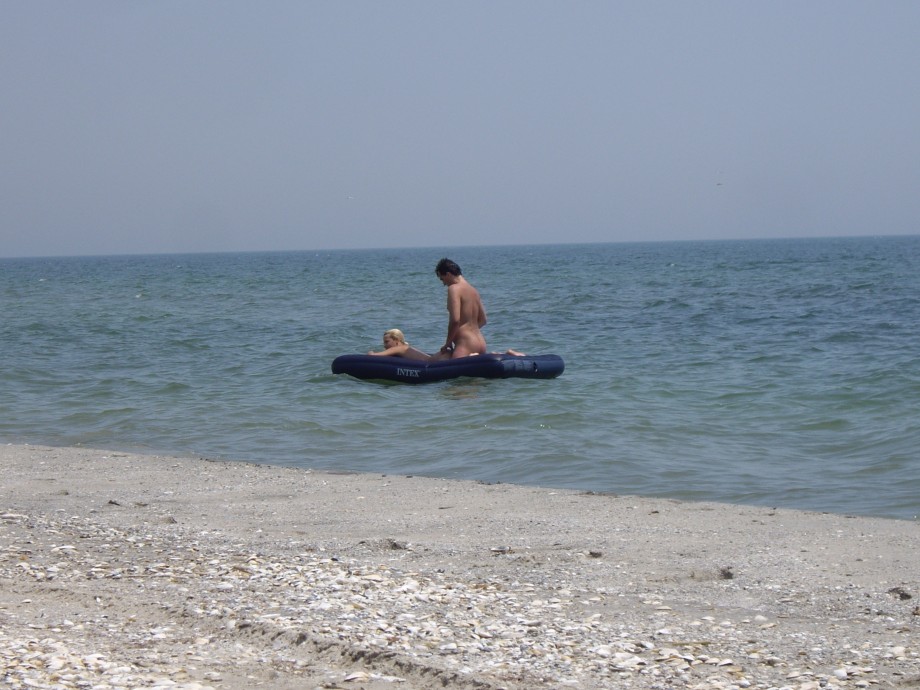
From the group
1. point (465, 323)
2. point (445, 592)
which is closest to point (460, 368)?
point (465, 323)

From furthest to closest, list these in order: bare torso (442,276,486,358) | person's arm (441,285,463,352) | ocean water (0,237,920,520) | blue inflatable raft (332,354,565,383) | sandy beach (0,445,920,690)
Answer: bare torso (442,276,486,358) < person's arm (441,285,463,352) < blue inflatable raft (332,354,565,383) < ocean water (0,237,920,520) < sandy beach (0,445,920,690)

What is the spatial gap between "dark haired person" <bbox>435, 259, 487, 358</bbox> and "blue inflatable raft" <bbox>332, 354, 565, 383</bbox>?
38 centimetres

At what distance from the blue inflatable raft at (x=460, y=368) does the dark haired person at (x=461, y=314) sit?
1.25 feet

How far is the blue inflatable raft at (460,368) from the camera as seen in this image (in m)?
11.8

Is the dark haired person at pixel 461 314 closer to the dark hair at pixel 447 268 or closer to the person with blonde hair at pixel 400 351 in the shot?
the dark hair at pixel 447 268

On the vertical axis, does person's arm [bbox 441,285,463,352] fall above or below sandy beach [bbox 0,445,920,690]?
above

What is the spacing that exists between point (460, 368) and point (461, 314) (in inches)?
29.3

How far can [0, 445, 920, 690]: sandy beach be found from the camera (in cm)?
343

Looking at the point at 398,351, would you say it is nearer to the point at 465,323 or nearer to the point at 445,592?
the point at 465,323

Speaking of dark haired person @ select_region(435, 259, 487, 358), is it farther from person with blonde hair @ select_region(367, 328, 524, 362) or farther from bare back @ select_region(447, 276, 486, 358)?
person with blonde hair @ select_region(367, 328, 524, 362)

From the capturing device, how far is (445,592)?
4.26 meters

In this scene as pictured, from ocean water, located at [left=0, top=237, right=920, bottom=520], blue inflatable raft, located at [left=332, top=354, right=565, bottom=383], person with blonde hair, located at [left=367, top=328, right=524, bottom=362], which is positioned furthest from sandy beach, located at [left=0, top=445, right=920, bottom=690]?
person with blonde hair, located at [left=367, top=328, right=524, bottom=362]

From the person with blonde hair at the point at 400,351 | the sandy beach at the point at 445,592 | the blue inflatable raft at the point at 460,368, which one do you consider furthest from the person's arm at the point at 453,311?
the sandy beach at the point at 445,592

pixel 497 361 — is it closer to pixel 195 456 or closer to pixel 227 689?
pixel 195 456
